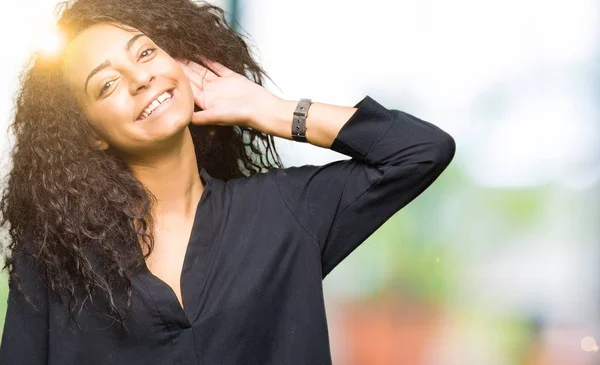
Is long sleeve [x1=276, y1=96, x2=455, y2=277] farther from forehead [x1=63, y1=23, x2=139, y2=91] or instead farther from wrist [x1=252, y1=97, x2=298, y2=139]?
forehead [x1=63, y1=23, x2=139, y2=91]

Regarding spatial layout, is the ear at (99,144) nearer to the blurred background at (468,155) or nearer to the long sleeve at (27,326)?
the long sleeve at (27,326)

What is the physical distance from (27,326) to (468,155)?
1.57 metres

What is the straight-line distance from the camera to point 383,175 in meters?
1.66

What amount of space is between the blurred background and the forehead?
917 millimetres

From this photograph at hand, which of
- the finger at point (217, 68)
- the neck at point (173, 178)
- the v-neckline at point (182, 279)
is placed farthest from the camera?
the finger at point (217, 68)

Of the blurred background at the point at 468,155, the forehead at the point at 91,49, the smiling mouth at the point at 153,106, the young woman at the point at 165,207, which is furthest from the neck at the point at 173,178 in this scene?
the blurred background at the point at 468,155

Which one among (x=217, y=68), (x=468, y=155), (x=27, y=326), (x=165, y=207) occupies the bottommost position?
(x=27, y=326)

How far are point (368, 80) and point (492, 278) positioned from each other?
30.9 inches

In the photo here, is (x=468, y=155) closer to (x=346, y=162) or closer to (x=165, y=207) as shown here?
(x=346, y=162)

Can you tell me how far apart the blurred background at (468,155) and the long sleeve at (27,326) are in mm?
1088

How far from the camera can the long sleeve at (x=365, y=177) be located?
1656 millimetres

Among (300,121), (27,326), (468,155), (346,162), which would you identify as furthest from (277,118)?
(468,155)

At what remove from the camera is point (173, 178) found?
1.77 metres

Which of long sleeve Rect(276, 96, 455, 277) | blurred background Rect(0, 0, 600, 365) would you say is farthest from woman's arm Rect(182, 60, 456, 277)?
blurred background Rect(0, 0, 600, 365)
